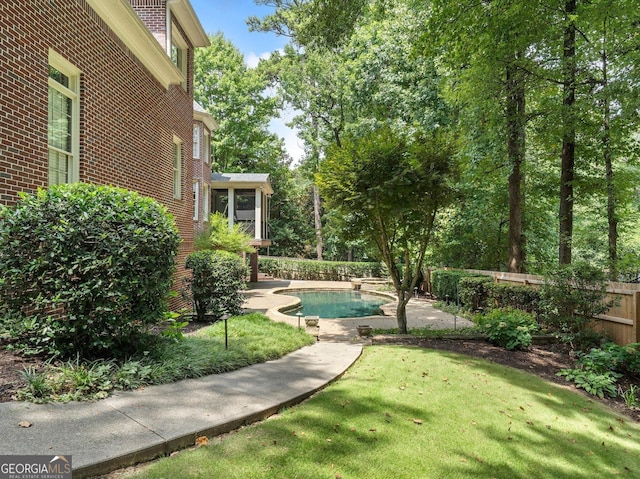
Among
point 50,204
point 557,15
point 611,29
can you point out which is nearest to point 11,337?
point 50,204

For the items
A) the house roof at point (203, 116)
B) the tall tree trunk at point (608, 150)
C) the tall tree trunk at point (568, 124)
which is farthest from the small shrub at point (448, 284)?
the house roof at point (203, 116)

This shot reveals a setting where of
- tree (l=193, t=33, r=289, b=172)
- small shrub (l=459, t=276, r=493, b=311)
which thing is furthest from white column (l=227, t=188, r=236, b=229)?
small shrub (l=459, t=276, r=493, b=311)

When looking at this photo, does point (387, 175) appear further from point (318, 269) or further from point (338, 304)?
point (318, 269)

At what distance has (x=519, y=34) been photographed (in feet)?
31.2

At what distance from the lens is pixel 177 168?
10.9 meters

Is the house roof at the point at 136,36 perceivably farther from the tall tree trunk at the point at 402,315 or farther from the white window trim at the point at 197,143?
the white window trim at the point at 197,143

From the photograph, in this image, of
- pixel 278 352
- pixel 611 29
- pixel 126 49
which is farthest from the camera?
pixel 611 29

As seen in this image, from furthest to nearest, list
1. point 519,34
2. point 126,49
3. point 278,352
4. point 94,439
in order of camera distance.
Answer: point 519,34 → point 126,49 → point 278,352 → point 94,439

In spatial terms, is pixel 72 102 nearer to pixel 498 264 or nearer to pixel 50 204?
pixel 50 204

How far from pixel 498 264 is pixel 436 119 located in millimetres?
7027

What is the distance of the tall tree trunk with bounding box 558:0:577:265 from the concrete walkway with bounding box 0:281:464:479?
8.12m

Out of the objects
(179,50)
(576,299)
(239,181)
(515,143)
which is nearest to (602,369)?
(576,299)

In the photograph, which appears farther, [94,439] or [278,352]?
[278,352]

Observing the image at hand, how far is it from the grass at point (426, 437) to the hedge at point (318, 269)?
69.4 feet
